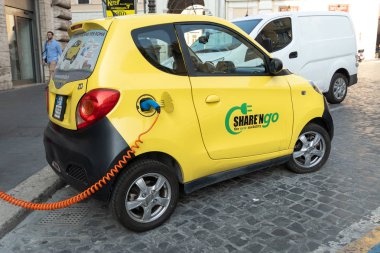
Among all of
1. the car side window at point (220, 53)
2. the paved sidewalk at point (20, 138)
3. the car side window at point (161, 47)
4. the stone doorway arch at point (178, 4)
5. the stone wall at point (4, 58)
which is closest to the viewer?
the car side window at point (161, 47)

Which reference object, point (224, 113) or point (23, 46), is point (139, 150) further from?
point (23, 46)

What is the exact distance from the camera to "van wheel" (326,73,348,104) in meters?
8.70

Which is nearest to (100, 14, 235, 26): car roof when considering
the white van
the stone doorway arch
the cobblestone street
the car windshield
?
the cobblestone street

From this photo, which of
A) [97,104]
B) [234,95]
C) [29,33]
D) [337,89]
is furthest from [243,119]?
[29,33]

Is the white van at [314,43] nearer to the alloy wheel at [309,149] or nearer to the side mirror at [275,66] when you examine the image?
the alloy wheel at [309,149]

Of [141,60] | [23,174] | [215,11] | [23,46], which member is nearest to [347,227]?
[141,60]

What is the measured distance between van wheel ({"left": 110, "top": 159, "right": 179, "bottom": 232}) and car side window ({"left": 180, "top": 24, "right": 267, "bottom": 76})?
93 centimetres

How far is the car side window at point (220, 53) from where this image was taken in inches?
137

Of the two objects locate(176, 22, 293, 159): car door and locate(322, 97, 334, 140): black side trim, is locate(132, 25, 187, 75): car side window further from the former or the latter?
locate(322, 97, 334, 140): black side trim

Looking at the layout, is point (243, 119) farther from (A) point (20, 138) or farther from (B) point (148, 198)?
(A) point (20, 138)

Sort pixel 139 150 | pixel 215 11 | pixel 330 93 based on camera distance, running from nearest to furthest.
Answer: pixel 139 150 → pixel 330 93 → pixel 215 11

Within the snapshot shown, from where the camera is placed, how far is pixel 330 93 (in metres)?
8.70

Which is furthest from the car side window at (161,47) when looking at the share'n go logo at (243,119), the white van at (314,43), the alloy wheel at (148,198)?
the white van at (314,43)

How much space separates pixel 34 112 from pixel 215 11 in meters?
24.7
